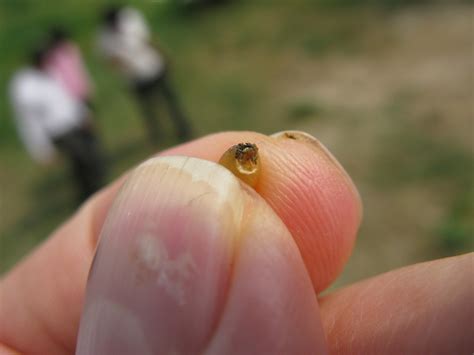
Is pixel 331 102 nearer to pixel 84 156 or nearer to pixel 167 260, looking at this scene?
pixel 84 156

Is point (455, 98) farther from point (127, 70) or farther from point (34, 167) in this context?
point (34, 167)

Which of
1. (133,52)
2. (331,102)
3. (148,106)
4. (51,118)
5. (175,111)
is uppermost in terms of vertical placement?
(133,52)

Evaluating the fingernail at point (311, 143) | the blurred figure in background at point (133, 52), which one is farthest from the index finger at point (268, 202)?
the blurred figure in background at point (133, 52)

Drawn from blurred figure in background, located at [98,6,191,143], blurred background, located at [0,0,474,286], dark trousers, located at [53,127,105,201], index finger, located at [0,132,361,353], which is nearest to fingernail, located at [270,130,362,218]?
index finger, located at [0,132,361,353]

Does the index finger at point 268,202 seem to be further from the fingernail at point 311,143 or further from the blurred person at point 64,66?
the blurred person at point 64,66

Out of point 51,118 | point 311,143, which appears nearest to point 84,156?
point 51,118

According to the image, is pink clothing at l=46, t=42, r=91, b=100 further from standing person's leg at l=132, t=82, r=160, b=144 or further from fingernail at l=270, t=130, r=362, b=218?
fingernail at l=270, t=130, r=362, b=218
